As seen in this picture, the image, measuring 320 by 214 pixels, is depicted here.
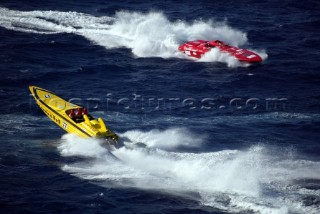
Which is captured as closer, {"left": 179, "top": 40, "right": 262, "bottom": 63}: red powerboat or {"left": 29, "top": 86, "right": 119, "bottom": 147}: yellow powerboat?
{"left": 29, "top": 86, "right": 119, "bottom": 147}: yellow powerboat

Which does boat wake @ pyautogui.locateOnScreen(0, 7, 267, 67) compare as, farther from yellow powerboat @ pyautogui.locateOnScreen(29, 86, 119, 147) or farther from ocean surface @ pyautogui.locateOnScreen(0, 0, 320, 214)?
yellow powerboat @ pyautogui.locateOnScreen(29, 86, 119, 147)

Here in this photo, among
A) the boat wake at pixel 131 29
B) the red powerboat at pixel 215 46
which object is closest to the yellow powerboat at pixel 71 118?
the boat wake at pixel 131 29

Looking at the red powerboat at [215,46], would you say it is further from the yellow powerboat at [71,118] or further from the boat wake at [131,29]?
the yellow powerboat at [71,118]

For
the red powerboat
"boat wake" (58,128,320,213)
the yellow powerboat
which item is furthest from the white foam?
the red powerboat

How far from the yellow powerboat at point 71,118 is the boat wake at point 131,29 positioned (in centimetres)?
1611

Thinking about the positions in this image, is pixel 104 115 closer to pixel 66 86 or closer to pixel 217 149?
pixel 66 86

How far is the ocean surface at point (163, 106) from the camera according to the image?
30.8 m

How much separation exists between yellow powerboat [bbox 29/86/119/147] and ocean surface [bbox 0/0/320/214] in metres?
0.83

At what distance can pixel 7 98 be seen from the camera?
44312 millimetres

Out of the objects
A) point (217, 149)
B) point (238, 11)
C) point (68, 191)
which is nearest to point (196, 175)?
point (217, 149)

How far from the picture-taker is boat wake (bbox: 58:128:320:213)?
2967cm

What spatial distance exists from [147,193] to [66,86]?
19.6 m

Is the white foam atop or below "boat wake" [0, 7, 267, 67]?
below

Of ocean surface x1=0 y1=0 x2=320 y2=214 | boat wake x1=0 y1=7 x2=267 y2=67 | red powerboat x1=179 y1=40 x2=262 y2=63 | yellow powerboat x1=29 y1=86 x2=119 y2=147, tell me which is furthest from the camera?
boat wake x1=0 y1=7 x2=267 y2=67
